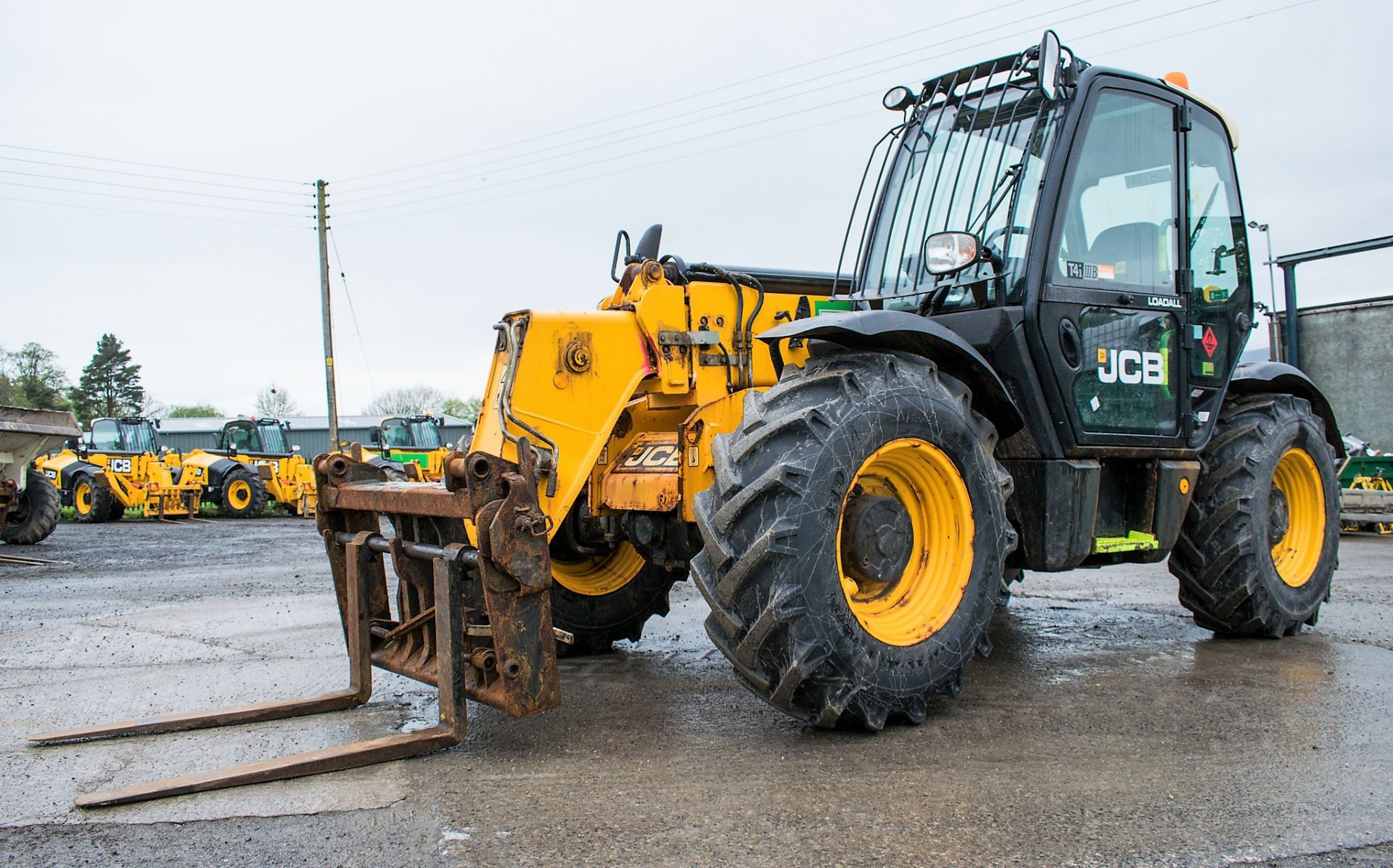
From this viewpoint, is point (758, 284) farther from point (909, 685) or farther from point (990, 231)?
point (909, 685)

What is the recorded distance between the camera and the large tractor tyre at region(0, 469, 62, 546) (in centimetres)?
1493

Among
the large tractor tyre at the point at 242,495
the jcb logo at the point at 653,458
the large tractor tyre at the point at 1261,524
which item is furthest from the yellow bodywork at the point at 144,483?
the large tractor tyre at the point at 1261,524

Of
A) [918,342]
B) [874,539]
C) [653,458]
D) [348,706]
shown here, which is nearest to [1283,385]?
[918,342]

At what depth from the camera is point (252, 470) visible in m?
22.6

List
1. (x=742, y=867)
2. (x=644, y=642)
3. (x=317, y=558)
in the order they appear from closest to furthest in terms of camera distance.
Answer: (x=742, y=867), (x=644, y=642), (x=317, y=558)

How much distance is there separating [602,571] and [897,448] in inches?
88.0

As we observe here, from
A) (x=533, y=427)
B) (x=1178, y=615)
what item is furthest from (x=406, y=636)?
(x=1178, y=615)

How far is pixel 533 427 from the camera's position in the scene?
4.80 meters

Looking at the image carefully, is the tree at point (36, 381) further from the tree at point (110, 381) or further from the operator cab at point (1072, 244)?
the operator cab at point (1072, 244)

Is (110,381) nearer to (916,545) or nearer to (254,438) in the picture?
(254,438)

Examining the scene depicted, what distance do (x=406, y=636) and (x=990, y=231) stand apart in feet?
10.7

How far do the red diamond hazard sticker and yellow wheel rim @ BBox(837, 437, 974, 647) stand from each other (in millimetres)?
2234

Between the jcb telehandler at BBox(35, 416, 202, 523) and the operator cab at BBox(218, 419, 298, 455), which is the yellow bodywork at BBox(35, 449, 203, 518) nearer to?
the jcb telehandler at BBox(35, 416, 202, 523)

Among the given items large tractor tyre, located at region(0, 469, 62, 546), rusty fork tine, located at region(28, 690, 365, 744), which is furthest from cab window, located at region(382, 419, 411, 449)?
rusty fork tine, located at region(28, 690, 365, 744)
